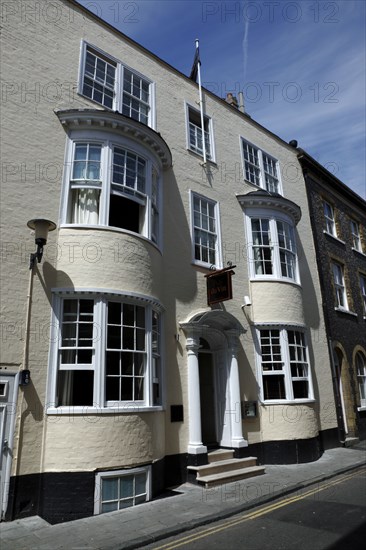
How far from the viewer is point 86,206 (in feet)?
30.3

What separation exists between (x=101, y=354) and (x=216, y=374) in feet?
15.8

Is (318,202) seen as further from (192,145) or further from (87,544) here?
(87,544)

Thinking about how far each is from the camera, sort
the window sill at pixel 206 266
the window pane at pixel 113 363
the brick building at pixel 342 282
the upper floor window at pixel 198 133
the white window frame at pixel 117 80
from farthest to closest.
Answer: the brick building at pixel 342 282 → the upper floor window at pixel 198 133 → the window sill at pixel 206 266 → the white window frame at pixel 117 80 → the window pane at pixel 113 363

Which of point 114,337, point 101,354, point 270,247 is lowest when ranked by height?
point 101,354

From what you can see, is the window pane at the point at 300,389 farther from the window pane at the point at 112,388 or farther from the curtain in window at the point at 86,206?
the curtain in window at the point at 86,206

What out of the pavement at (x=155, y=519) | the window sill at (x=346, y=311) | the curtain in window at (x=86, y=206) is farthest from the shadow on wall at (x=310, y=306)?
the curtain in window at (x=86, y=206)

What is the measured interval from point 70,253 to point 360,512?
Answer: 726 centimetres

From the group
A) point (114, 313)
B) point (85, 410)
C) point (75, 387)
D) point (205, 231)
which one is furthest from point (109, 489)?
point (205, 231)

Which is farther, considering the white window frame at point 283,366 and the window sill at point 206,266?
the white window frame at point 283,366

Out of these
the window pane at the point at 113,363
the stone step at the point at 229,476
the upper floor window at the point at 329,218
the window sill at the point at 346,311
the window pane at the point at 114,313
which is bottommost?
the stone step at the point at 229,476

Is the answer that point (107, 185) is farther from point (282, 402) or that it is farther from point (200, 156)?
point (282, 402)

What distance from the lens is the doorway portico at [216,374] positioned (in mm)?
10453

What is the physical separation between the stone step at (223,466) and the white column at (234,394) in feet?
1.38

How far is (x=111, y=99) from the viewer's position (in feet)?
36.7
